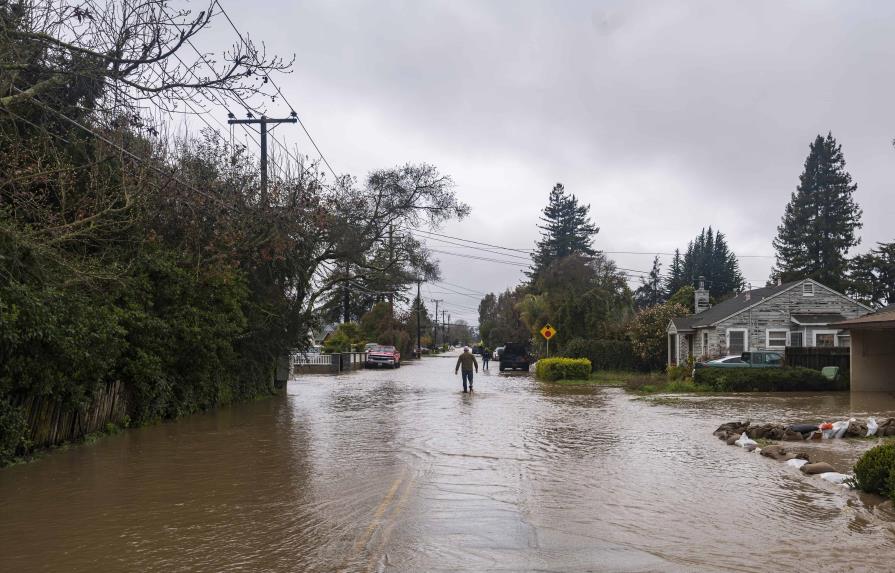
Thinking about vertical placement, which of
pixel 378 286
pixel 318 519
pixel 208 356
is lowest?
pixel 318 519

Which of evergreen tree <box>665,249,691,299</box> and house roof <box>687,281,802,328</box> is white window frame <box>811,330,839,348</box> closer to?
house roof <box>687,281,802,328</box>

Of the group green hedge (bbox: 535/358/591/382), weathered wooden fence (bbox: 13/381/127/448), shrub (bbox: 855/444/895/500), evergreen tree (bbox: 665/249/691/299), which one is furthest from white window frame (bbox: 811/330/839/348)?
evergreen tree (bbox: 665/249/691/299)

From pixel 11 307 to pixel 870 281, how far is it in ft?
211

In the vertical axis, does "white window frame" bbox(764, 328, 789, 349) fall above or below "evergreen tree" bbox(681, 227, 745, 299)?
below

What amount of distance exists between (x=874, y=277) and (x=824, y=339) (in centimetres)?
2711

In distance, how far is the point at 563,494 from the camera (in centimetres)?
942

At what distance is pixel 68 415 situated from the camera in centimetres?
1318

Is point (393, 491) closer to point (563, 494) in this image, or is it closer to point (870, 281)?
point (563, 494)

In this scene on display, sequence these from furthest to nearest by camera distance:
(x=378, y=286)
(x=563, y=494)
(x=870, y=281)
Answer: (x=870, y=281), (x=378, y=286), (x=563, y=494)

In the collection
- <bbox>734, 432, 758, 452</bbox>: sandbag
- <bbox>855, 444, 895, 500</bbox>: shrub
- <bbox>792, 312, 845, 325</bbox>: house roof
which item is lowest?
<bbox>734, 432, 758, 452</bbox>: sandbag

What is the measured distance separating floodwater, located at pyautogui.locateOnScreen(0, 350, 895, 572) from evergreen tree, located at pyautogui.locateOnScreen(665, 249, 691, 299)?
7818 centimetres

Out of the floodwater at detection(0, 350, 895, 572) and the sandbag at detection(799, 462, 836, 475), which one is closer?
the floodwater at detection(0, 350, 895, 572)

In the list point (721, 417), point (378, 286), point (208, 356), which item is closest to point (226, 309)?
point (208, 356)

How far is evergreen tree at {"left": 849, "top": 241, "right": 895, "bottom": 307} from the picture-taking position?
60031 millimetres
